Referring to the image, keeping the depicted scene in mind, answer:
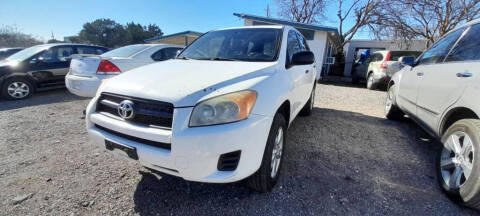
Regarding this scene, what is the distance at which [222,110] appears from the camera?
145 cm

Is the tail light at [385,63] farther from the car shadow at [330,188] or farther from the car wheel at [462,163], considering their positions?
the car wheel at [462,163]

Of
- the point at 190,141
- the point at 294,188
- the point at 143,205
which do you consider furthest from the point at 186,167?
the point at 294,188

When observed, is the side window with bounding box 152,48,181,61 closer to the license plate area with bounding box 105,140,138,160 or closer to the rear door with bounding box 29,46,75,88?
the rear door with bounding box 29,46,75,88

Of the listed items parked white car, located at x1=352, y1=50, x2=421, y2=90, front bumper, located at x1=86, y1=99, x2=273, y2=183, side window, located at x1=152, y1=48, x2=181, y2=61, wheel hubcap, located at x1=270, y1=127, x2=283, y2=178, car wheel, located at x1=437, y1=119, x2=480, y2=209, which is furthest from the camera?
parked white car, located at x1=352, y1=50, x2=421, y2=90

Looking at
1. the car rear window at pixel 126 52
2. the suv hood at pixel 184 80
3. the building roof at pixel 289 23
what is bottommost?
the suv hood at pixel 184 80

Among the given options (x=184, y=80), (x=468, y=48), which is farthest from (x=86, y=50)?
(x=468, y=48)

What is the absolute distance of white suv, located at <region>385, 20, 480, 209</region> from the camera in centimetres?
174

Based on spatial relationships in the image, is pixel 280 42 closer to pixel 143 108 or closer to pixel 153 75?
pixel 153 75

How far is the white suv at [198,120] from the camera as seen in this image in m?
1.39

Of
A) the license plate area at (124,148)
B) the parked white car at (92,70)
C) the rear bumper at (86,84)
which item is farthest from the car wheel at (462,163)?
the rear bumper at (86,84)

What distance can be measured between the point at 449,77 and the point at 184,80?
2737 millimetres

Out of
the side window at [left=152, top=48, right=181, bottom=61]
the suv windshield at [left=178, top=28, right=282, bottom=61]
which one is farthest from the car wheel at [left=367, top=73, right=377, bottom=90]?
the side window at [left=152, top=48, right=181, bottom=61]

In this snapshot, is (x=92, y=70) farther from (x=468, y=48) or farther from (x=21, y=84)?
(x=468, y=48)

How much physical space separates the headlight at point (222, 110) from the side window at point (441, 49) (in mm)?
2787
